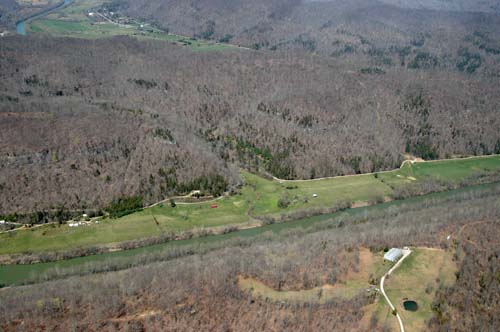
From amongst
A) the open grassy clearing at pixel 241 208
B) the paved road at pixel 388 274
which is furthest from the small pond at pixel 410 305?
the open grassy clearing at pixel 241 208

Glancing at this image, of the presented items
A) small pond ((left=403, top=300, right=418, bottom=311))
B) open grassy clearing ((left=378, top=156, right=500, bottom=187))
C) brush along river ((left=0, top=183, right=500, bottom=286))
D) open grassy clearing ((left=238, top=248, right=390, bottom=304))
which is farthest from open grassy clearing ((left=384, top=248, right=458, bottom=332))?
open grassy clearing ((left=378, top=156, right=500, bottom=187))

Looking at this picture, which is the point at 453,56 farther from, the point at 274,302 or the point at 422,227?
the point at 274,302

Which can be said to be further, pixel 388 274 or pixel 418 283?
pixel 388 274

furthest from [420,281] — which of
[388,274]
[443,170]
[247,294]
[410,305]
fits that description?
[443,170]

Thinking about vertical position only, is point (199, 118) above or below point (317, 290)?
above

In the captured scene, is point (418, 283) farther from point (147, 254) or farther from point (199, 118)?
point (199, 118)

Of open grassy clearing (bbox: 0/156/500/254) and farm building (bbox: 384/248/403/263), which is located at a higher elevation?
farm building (bbox: 384/248/403/263)

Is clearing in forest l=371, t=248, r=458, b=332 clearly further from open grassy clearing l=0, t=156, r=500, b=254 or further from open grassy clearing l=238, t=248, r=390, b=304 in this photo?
open grassy clearing l=0, t=156, r=500, b=254

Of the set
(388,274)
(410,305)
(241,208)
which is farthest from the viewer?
(241,208)
